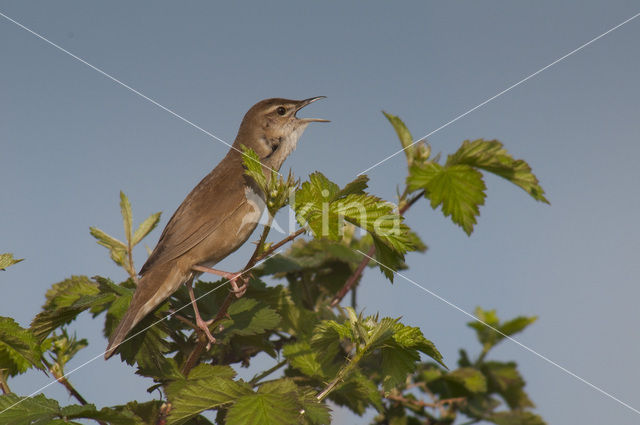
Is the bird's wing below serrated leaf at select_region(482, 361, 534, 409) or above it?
below

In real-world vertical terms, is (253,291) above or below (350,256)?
below

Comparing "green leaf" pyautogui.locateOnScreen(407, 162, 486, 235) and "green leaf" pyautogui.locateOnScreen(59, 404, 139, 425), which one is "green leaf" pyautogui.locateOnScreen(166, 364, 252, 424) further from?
"green leaf" pyautogui.locateOnScreen(407, 162, 486, 235)

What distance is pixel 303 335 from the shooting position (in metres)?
3.24

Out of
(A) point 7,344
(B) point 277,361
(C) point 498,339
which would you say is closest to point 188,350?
(B) point 277,361

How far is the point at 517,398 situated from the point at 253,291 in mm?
1937

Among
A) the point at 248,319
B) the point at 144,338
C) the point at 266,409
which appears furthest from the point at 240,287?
the point at 266,409

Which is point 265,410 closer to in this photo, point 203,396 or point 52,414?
point 203,396

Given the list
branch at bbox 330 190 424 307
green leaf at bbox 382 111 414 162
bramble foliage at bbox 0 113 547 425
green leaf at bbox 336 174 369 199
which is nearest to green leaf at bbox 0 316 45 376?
bramble foliage at bbox 0 113 547 425

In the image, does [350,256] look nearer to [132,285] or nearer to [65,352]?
[132,285]

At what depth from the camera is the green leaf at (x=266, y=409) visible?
2.16 m

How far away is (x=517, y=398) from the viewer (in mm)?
4145

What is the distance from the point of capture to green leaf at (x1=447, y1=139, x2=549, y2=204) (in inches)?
121

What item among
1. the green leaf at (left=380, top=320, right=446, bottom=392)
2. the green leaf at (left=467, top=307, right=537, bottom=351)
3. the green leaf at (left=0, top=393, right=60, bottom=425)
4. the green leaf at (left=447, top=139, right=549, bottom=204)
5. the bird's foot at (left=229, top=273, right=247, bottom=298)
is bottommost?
the green leaf at (left=0, top=393, right=60, bottom=425)

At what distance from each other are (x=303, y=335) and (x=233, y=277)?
0.46 m
